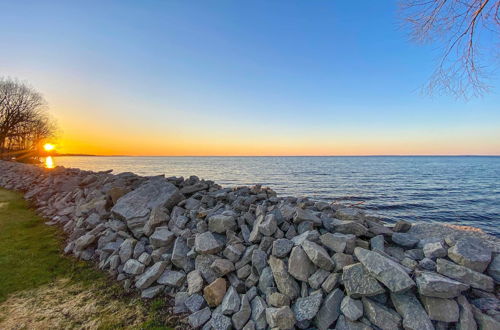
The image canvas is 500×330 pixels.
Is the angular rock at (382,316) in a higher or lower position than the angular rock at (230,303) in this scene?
higher

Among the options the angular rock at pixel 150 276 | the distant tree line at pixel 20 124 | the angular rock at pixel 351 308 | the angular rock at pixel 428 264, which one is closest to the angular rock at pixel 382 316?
the angular rock at pixel 351 308

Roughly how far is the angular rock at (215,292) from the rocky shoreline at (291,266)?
0.05ft

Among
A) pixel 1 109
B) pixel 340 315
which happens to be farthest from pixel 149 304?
pixel 1 109

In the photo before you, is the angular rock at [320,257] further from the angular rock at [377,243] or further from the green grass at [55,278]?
the green grass at [55,278]

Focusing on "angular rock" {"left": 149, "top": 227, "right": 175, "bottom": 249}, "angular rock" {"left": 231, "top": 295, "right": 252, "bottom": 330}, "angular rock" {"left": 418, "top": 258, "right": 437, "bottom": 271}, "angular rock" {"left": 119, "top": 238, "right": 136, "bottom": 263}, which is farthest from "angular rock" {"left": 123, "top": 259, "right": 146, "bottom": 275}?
"angular rock" {"left": 418, "top": 258, "right": 437, "bottom": 271}

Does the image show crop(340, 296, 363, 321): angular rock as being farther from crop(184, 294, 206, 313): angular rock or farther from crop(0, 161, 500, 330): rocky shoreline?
crop(184, 294, 206, 313): angular rock

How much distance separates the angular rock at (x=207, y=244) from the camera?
4.80m

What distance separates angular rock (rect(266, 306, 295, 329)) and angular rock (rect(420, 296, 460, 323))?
1.74 meters

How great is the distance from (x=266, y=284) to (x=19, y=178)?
21.8m

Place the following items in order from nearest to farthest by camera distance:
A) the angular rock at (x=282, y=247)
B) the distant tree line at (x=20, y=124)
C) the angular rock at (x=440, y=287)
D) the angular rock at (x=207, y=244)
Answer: the angular rock at (x=440, y=287), the angular rock at (x=282, y=247), the angular rock at (x=207, y=244), the distant tree line at (x=20, y=124)

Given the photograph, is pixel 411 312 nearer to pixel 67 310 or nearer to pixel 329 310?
pixel 329 310

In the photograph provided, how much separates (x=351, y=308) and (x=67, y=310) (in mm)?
4806

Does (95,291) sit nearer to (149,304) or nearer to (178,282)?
(149,304)

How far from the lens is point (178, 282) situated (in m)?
4.71
